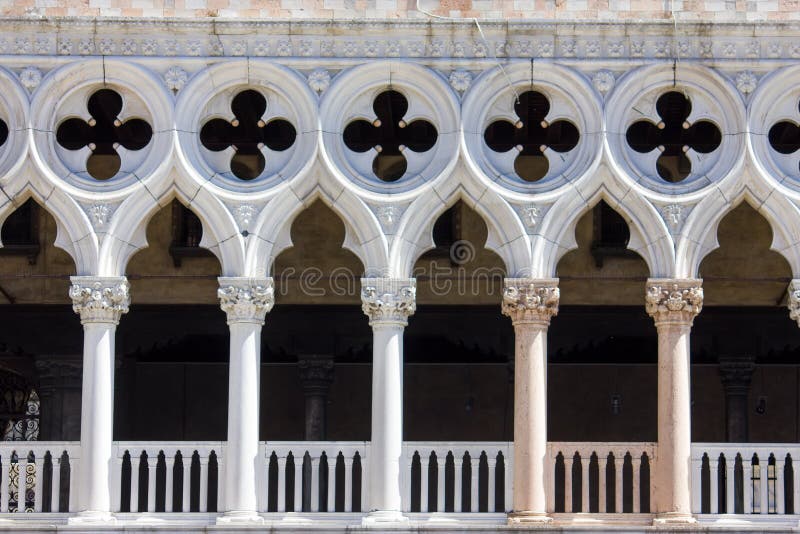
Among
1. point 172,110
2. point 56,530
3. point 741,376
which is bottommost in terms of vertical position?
Answer: point 56,530

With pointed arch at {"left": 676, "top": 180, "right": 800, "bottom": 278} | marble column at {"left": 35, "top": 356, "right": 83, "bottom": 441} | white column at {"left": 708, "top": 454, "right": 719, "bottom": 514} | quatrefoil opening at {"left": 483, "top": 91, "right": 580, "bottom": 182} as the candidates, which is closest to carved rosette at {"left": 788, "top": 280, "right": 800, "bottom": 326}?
pointed arch at {"left": 676, "top": 180, "right": 800, "bottom": 278}

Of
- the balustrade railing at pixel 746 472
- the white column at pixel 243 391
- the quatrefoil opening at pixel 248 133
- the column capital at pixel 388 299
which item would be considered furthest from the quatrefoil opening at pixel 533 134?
the balustrade railing at pixel 746 472

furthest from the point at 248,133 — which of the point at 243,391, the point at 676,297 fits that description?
the point at 676,297

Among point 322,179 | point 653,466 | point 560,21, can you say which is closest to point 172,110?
point 322,179

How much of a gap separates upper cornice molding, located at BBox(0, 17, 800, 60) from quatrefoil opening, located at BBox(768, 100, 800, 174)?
6.06ft

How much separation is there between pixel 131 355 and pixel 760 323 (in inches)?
322

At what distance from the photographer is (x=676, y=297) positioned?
82.2 ft

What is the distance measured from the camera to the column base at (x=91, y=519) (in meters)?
24.9

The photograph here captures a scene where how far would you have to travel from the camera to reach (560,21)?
2519 cm

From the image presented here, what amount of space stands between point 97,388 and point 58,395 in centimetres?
441

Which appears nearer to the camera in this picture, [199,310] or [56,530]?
[56,530]

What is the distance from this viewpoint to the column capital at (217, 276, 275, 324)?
25.2 m

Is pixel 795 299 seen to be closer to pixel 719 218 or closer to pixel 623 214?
pixel 719 218

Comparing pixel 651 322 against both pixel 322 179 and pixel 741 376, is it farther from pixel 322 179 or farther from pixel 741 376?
pixel 322 179
